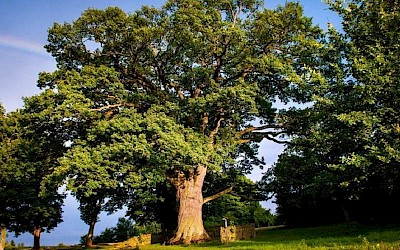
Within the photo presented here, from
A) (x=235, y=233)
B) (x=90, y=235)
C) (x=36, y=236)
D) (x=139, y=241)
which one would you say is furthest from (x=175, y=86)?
(x=36, y=236)

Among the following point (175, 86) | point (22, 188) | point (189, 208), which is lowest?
point (189, 208)

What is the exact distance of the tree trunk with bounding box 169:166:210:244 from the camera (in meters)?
29.3

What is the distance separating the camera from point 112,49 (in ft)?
101

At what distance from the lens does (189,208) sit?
30312 millimetres

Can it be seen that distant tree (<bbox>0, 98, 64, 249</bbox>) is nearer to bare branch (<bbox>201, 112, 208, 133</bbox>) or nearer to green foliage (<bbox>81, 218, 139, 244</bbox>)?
green foliage (<bbox>81, 218, 139, 244</bbox>)

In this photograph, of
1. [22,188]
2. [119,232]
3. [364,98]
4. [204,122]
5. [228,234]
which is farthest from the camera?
[119,232]

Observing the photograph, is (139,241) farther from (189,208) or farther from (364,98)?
(364,98)

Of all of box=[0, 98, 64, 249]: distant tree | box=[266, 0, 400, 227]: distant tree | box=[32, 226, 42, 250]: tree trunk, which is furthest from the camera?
box=[32, 226, 42, 250]: tree trunk

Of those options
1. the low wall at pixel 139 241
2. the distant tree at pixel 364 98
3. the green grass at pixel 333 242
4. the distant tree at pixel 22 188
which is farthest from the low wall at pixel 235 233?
the distant tree at pixel 22 188

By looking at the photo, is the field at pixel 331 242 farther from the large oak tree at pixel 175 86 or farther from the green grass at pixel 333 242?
the large oak tree at pixel 175 86

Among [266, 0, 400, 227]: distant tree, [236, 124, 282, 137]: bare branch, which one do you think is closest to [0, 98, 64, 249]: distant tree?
[236, 124, 282, 137]: bare branch

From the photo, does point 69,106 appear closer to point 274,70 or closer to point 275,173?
point 274,70

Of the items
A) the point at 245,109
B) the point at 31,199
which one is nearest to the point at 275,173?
the point at 245,109

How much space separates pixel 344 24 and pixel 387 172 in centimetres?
675
